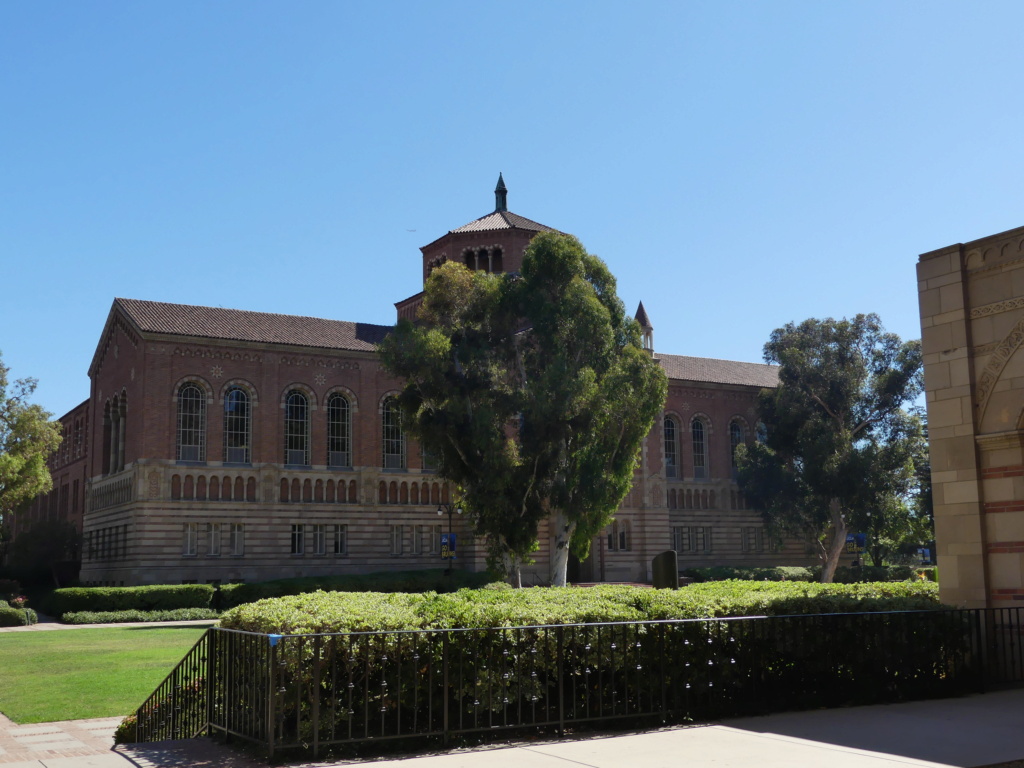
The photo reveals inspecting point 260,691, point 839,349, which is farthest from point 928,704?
point 839,349

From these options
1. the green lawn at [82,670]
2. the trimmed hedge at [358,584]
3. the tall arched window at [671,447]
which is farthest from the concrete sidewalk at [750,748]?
the tall arched window at [671,447]

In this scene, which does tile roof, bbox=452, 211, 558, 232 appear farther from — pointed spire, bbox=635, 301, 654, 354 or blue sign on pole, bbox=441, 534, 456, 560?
blue sign on pole, bbox=441, 534, 456, 560

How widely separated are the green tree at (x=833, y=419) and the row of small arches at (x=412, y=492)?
19.5 meters

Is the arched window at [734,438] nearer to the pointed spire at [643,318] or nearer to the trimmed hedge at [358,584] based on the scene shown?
the pointed spire at [643,318]

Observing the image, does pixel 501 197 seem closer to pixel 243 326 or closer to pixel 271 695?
pixel 243 326

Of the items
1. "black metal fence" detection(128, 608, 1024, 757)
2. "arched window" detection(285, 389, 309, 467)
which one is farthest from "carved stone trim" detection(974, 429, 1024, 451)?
"arched window" detection(285, 389, 309, 467)

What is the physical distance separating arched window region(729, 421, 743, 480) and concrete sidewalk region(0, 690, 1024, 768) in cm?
5686

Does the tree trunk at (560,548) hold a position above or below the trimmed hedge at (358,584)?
above

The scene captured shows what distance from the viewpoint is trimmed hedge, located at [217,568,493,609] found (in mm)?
44750

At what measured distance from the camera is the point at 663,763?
9531mm

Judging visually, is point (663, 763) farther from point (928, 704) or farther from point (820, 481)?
point (820, 481)

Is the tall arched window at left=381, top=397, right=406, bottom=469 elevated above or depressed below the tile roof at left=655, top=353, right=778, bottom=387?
below

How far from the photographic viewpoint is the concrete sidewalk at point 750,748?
9547mm

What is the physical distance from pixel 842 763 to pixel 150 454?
4506 centimetres
